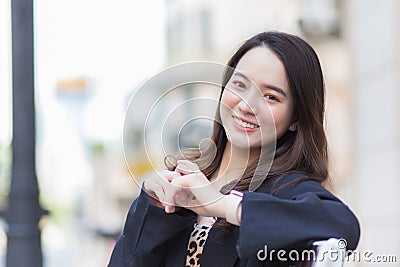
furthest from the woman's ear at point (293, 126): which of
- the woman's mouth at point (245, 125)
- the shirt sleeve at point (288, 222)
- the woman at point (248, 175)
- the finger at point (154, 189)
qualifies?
the finger at point (154, 189)

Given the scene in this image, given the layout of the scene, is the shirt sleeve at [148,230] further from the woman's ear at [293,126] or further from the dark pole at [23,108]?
the dark pole at [23,108]

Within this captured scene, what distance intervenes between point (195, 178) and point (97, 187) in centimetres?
2573

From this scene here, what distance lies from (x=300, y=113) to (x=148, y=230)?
1.49 ft

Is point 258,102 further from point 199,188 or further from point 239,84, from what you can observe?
point 199,188

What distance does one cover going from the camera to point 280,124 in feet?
6.01

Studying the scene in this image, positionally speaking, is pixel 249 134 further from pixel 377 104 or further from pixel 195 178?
pixel 377 104

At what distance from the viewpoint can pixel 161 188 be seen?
1.79m

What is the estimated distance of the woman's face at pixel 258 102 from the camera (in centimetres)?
179

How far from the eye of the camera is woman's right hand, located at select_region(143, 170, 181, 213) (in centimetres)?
173

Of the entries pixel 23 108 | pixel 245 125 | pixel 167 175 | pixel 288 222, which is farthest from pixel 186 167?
pixel 23 108

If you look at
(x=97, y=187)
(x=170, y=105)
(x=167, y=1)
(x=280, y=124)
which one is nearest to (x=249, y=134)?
(x=280, y=124)

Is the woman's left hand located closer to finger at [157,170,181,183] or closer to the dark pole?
finger at [157,170,181,183]

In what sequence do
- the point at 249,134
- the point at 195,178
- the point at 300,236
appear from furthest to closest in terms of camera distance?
the point at 249,134 < the point at 195,178 < the point at 300,236

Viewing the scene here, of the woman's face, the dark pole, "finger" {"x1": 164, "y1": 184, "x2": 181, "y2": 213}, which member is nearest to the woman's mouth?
the woman's face
